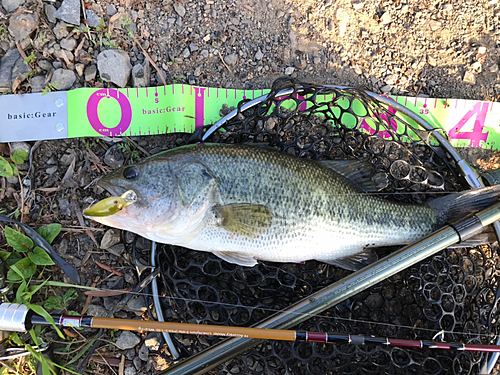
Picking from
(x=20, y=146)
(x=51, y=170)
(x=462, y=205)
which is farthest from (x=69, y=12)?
(x=462, y=205)

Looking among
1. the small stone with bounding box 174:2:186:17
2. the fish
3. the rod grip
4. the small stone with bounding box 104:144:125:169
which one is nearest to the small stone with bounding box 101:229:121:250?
the small stone with bounding box 104:144:125:169

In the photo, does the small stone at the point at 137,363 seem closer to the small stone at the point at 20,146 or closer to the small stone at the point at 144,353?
the small stone at the point at 144,353

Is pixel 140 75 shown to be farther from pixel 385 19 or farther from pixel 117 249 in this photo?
pixel 385 19

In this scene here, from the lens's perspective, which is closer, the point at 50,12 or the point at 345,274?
the point at 345,274

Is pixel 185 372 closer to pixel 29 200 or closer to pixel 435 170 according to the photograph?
pixel 29 200

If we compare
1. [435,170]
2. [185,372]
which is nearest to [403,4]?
[435,170]

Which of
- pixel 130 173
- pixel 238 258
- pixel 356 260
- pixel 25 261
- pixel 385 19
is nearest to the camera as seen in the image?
pixel 130 173
